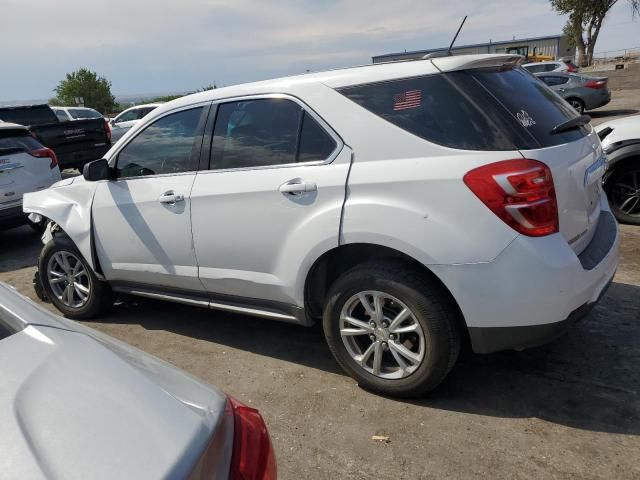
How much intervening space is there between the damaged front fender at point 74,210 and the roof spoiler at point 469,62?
9.18 feet

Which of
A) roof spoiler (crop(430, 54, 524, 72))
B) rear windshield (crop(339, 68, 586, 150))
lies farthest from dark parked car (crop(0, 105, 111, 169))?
roof spoiler (crop(430, 54, 524, 72))

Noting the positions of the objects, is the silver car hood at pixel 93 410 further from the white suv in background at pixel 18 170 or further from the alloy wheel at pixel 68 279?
the white suv in background at pixel 18 170

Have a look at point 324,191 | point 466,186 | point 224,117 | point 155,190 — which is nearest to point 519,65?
point 466,186

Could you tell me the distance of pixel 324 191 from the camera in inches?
115

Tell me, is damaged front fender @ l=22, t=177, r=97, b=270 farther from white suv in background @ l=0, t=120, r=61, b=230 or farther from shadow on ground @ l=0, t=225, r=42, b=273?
white suv in background @ l=0, t=120, r=61, b=230

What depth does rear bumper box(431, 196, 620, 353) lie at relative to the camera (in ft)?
8.11

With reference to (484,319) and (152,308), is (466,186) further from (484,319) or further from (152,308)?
(152,308)

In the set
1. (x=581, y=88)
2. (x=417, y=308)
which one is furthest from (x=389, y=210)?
(x=581, y=88)

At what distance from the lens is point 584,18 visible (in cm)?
4409

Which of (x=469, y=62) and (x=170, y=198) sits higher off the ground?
(x=469, y=62)

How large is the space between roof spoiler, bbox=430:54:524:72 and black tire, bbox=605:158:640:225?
11.0 feet

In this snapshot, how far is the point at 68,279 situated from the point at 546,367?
150 inches

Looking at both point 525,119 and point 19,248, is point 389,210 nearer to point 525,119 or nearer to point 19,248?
point 525,119

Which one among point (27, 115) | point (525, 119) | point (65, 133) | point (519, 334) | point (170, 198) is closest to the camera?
point (519, 334)
